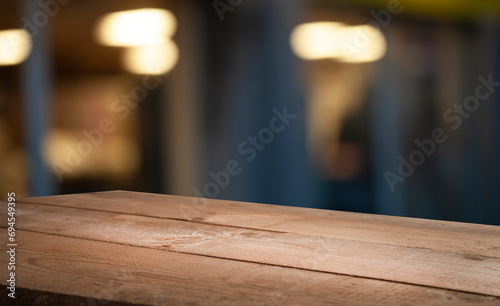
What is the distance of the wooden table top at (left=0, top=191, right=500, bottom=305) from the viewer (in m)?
0.69

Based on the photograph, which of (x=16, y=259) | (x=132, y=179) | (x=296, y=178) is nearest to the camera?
(x=16, y=259)

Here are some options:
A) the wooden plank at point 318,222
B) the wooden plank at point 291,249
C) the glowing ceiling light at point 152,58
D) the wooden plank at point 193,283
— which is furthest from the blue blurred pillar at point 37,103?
the wooden plank at point 193,283

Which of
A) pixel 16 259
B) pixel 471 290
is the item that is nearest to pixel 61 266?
pixel 16 259

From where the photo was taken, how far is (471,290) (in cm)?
72

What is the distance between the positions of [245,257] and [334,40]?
2614 mm

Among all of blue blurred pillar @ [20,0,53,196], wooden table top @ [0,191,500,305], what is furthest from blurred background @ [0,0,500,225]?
wooden table top @ [0,191,500,305]

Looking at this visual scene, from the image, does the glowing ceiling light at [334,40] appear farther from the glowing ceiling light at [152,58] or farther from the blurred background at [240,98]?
the glowing ceiling light at [152,58]

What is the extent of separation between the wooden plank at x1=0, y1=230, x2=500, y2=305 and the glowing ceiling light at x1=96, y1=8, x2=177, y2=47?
2.64 metres

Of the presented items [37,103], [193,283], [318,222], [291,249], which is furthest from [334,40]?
[193,283]

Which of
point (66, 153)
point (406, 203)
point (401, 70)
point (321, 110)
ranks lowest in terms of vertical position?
point (406, 203)

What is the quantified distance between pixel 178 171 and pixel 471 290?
2.77 metres

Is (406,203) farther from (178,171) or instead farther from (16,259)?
(16,259)

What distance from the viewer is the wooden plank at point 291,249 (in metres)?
0.80

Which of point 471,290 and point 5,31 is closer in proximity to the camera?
point 471,290
